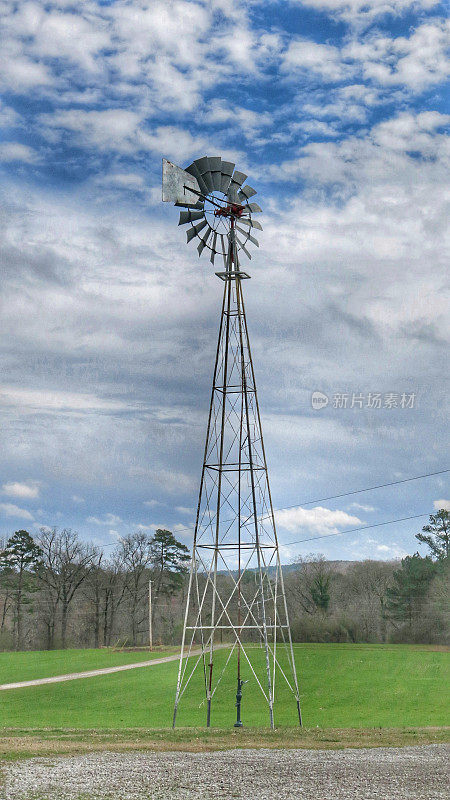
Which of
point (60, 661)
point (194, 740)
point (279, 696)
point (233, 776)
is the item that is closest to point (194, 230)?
point (194, 740)

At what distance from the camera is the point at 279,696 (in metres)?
31.1

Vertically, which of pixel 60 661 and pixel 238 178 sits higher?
pixel 238 178

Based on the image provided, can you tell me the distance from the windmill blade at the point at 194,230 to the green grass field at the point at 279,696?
14.0 meters

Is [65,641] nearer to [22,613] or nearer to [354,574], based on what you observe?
[22,613]

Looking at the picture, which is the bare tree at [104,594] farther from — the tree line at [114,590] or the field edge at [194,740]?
the field edge at [194,740]

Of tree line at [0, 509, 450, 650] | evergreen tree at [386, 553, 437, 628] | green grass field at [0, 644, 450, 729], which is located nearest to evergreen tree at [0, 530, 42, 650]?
tree line at [0, 509, 450, 650]

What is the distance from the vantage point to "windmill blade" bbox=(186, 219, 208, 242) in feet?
64.2

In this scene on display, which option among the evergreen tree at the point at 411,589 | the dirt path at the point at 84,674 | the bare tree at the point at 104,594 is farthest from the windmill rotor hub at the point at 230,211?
the bare tree at the point at 104,594

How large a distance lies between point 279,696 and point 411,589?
2256 centimetres

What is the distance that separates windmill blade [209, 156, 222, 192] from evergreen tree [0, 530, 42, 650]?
49.6 m

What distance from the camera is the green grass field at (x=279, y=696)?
24406 mm

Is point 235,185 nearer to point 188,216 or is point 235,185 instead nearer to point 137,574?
point 188,216

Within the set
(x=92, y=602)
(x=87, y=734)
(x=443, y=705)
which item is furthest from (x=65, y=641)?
(x=87, y=734)

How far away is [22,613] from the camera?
63625 mm
